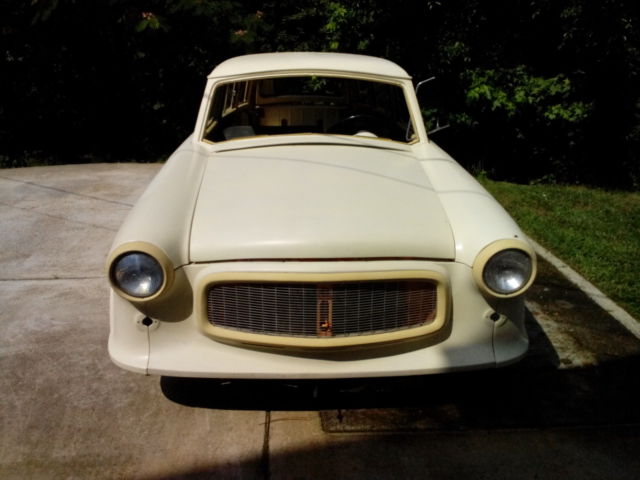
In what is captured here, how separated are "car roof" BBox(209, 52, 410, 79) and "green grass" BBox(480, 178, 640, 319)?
6.66 ft

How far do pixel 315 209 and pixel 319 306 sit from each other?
475 mm

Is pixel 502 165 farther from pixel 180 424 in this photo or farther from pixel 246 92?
pixel 180 424

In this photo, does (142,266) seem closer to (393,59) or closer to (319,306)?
(319,306)

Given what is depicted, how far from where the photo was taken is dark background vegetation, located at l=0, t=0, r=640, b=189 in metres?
7.09

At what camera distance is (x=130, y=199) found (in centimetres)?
607

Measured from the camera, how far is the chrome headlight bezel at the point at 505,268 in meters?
2.36

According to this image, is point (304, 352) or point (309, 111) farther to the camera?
point (309, 111)

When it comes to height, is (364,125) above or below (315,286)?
above

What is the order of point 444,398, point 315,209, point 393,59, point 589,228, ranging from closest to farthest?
point 315,209
point 444,398
point 589,228
point 393,59

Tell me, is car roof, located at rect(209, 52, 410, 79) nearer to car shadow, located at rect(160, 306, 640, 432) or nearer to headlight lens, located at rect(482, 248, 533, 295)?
headlight lens, located at rect(482, 248, 533, 295)

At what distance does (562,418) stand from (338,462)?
1054 mm

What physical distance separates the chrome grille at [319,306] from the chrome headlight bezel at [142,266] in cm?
18

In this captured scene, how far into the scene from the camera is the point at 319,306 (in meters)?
2.32

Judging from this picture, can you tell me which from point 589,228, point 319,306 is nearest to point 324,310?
point 319,306
